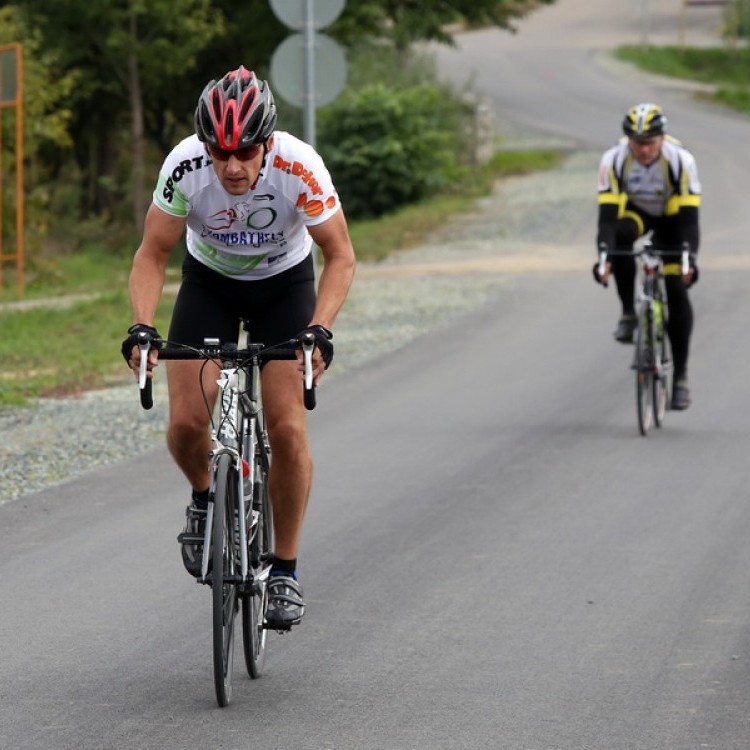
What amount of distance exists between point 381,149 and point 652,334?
55.3ft

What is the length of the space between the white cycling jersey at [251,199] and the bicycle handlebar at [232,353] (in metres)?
0.49

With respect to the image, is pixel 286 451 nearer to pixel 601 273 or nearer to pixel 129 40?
pixel 601 273

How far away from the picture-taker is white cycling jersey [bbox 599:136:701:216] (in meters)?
11.1

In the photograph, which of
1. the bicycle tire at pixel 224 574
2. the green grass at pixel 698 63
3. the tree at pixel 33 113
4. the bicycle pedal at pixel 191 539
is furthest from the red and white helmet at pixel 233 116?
the green grass at pixel 698 63

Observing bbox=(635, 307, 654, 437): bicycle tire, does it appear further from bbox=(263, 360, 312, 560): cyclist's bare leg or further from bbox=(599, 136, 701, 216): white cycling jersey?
bbox=(263, 360, 312, 560): cyclist's bare leg

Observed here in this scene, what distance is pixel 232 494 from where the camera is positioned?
563 centimetres

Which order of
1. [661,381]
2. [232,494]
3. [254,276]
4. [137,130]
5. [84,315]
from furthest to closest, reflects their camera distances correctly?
[137,130], [84,315], [661,381], [254,276], [232,494]

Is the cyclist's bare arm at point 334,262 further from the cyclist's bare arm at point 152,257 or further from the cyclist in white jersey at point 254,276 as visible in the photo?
the cyclist's bare arm at point 152,257

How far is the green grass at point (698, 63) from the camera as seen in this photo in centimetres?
6081

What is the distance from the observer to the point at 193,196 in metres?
5.90

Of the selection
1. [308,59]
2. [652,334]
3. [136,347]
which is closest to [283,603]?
[136,347]

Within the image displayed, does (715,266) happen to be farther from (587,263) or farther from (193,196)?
(193,196)

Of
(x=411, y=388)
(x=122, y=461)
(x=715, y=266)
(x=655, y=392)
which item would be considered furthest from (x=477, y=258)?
(x=122, y=461)

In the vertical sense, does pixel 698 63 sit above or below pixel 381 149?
below
